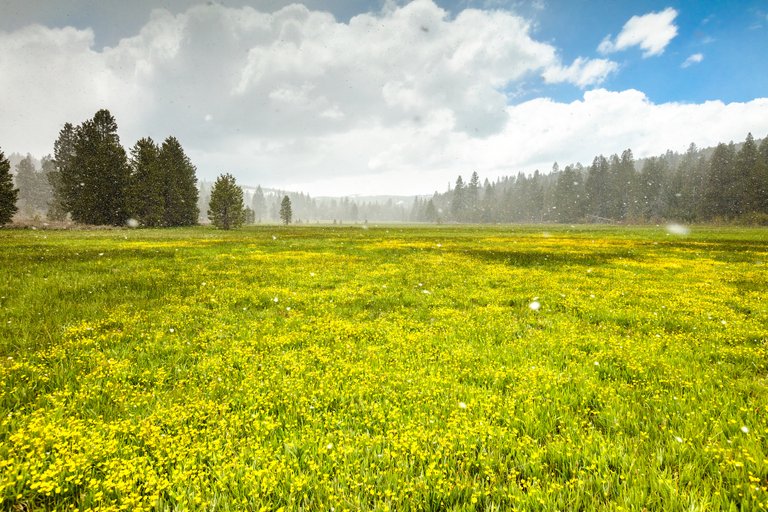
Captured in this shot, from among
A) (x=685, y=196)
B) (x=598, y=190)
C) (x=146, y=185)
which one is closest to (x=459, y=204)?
(x=598, y=190)

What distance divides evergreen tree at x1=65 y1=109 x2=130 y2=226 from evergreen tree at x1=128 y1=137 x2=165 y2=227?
4.77 ft

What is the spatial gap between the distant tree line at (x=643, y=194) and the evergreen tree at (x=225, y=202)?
105m

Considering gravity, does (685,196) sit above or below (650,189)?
below

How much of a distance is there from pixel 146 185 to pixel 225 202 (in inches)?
507

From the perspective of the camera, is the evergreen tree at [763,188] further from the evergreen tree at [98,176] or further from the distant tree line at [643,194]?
the evergreen tree at [98,176]

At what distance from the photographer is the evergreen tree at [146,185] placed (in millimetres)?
51750

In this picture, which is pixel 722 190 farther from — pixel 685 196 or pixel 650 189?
pixel 650 189

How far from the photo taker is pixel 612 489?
2.93 metres

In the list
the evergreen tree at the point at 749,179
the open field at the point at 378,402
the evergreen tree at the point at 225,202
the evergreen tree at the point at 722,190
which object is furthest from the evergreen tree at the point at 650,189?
the open field at the point at 378,402

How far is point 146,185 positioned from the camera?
52500mm

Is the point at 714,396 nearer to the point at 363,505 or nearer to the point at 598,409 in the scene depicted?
the point at 598,409

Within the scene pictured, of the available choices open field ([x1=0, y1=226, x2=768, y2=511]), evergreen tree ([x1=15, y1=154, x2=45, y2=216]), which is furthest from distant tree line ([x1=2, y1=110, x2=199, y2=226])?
evergreen tree ([x1=15, y1=154, x2=45, y2=216])

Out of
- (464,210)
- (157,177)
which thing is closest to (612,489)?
(157,177)

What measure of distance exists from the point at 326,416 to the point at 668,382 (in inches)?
188
